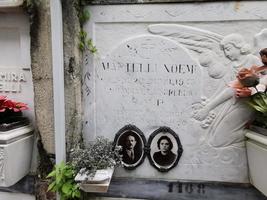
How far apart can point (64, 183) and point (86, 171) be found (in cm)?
26

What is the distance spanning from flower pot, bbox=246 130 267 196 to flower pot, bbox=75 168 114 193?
1258mm

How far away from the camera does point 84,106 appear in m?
2.63

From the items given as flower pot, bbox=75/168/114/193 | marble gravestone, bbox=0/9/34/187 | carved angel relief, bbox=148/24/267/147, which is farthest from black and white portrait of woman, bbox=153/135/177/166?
marble gravestone, bbox=0/9/34/187

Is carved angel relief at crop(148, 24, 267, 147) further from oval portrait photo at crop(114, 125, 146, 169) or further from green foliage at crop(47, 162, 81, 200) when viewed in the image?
green foliage at crop(47, 162, 81, 200)

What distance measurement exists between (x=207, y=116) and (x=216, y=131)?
164 mm

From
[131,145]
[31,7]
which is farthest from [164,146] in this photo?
[31,7]

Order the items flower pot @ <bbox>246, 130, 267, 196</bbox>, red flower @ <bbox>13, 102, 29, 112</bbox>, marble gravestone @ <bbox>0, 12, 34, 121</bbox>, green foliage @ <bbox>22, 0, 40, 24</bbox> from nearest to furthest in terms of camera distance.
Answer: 1. flower pot @ <bbox>246, 130, 267, 196</bbox>
2. green foliage @ <bbox>22, 0, 40, 24</bbox>
3. red flower @ <bbox>13, 102, 29, 112</bbox>
4. marble gravestone @ <bbox>0, 12, 34, 121</bbox>

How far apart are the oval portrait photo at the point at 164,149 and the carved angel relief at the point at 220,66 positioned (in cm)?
30

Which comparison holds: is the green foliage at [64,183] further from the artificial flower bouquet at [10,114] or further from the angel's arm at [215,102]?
the angel's arm at [215,102]

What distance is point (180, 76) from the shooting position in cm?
252

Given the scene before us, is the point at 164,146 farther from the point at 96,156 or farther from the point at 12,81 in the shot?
the point at 12,81

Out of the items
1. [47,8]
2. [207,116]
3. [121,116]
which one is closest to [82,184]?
[121,116]

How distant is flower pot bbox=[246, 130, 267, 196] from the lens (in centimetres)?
216

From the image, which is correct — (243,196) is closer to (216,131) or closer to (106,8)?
(216,131)
